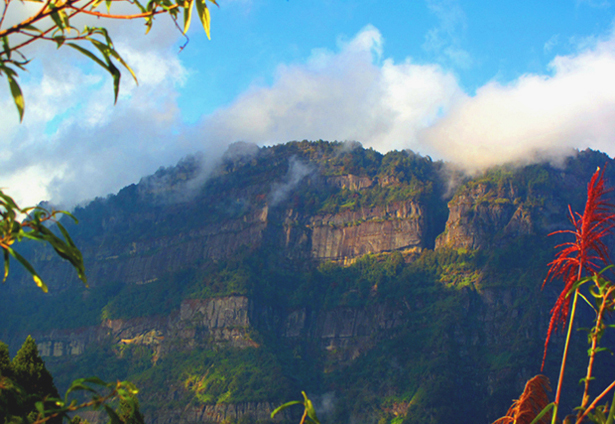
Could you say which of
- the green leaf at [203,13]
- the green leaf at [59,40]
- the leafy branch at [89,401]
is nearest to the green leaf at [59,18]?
the green leaf at [59,40]

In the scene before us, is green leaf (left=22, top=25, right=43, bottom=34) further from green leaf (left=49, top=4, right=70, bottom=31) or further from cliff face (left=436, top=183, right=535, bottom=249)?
cliff face (left=436, top=183, right=535, bottom=249)

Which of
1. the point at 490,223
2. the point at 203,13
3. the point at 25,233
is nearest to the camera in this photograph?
the point at 25,233

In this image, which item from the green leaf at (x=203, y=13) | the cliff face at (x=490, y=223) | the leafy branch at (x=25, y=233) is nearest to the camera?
the leafy branch at (x=25, y=233)

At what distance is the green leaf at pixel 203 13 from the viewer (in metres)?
9.50

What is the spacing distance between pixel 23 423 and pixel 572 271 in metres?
9.53

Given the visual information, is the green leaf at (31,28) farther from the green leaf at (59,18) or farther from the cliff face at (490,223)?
the cliff face at (490,223)

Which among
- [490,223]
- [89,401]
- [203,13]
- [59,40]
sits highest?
[490,223]

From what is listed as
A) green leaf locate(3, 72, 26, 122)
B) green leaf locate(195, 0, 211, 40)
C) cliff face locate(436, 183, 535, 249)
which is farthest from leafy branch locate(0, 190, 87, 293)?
cliff face locate(436, 183, 535, 249)

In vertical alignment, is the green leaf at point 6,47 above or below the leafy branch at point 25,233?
above

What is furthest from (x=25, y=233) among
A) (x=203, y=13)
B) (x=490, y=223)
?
(x=490, y=223)

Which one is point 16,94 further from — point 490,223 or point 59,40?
point 490,223

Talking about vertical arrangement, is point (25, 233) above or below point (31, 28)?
below

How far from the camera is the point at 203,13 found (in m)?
9.62

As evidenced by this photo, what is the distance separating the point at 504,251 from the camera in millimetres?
186500
